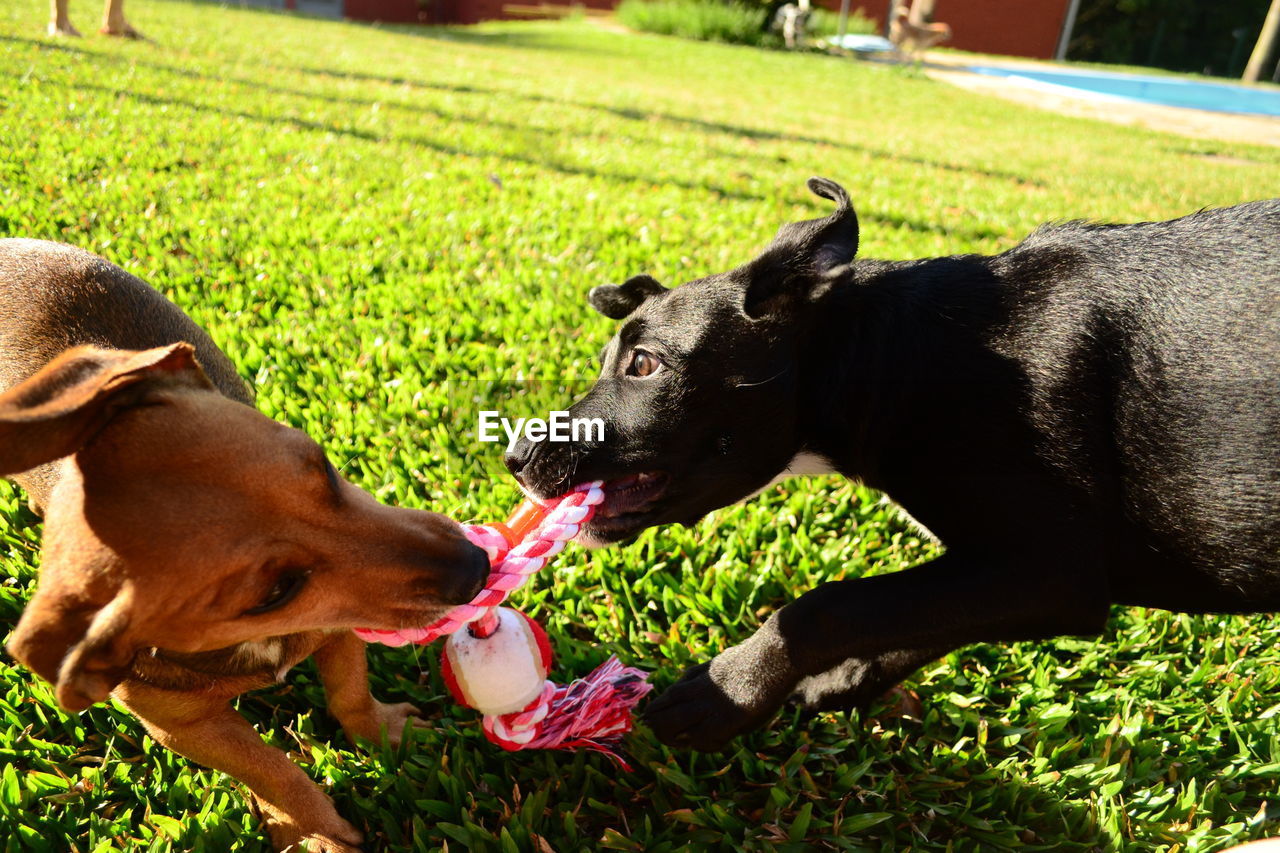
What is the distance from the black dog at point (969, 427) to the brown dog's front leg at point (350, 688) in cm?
75

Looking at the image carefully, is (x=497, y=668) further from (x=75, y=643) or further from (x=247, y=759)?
(x=75, y=643)

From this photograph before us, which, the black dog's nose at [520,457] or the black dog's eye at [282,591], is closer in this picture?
the black dog's eye at [282,591]

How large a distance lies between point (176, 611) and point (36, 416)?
515mm

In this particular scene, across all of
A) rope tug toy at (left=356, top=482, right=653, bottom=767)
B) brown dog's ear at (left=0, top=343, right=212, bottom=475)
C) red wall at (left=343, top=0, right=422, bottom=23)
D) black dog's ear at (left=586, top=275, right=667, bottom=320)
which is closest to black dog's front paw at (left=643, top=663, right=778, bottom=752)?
rope tug toy at (left=356, top=482, right=653, bottom=767)

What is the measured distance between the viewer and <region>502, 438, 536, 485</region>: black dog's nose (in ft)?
9.55

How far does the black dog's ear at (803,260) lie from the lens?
9.19 feet

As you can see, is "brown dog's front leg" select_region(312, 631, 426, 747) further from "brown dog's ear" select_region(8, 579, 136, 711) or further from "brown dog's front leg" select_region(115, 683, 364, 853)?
"brown dog's ear" select_region(8, 579, 136, 711)

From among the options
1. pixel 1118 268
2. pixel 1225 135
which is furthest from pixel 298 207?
pixel 1225 135

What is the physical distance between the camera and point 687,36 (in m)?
→ 28.2

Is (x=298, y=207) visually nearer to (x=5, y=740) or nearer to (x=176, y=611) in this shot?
(x=5, y=740)

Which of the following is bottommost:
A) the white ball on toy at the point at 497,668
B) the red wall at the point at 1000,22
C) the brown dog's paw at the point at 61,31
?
the white ball on toy at the point at 497,668

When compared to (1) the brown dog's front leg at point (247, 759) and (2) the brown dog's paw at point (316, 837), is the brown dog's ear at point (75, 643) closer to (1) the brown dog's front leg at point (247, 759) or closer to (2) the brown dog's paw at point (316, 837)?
(1) the brown dog's front leg at point (247, 759)

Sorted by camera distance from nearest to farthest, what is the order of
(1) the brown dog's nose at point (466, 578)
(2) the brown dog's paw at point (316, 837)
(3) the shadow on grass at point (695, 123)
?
(1) the brown dog's nose at point (466, 578) < (2) the brown dog's paw at point (316, 837) < (3) the shadow on grass at point (695, 123)

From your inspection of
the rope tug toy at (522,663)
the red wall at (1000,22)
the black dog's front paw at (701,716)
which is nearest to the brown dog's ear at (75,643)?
the rope tug toy at (522,663)
